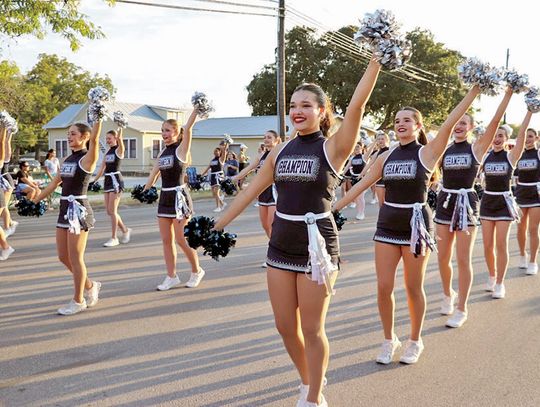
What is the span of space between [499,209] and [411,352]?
282 cm

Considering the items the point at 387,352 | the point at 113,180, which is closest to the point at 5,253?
the point at 113,180

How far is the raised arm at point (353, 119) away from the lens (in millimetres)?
3088

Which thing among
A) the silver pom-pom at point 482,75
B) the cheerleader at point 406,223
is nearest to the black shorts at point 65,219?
the cheerleader at point 406,223

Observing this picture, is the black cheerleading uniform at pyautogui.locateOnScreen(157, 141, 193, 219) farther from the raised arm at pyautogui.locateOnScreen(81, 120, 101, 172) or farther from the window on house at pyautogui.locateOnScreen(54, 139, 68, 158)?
the window on house at pyautogui.locateOnScreen(54, 139, 68, 158)

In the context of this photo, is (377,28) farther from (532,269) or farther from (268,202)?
(532,269)

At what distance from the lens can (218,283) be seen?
7113 mm

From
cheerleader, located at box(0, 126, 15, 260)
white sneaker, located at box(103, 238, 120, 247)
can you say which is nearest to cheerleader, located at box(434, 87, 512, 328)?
cheerleader, located at box(0, 126, 15, 260)

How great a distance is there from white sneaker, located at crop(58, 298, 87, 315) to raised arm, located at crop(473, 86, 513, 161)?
4375mm

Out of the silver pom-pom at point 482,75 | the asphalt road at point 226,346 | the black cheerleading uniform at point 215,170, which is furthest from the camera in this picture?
the black cheerleading uniform at point 215,170

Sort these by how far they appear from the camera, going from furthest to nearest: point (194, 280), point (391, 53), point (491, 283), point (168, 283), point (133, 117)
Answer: point (133, 117)
point (194, 280)
point (168, 283)
point (491, 283)
point (391, 53)

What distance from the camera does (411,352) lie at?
445cm

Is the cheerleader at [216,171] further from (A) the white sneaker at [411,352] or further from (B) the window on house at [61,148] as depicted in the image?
(B) the window on house at [61,148]

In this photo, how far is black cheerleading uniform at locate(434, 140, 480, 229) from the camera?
18.0 ft

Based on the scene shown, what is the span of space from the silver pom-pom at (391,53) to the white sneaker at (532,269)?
5650 millimetres
